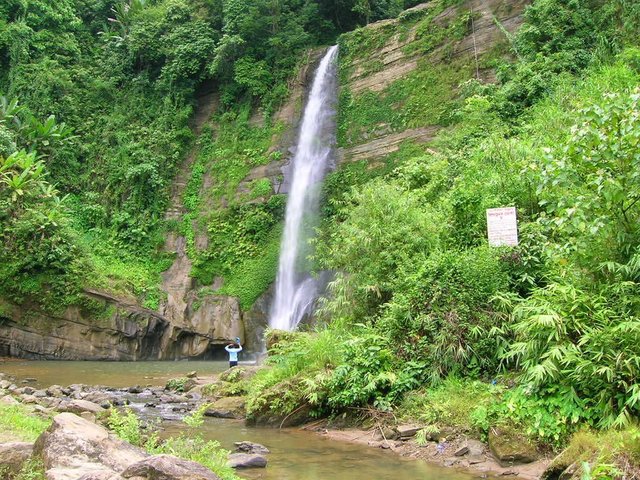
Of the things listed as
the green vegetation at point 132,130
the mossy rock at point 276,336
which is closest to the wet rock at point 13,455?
the mossy rock at point 276,336

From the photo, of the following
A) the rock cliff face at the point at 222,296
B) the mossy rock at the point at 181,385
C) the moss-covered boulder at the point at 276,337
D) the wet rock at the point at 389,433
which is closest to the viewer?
the wet rock at the point at 389,433

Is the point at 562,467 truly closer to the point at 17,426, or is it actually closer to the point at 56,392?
the point at 17,426

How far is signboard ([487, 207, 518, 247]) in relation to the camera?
934 cm

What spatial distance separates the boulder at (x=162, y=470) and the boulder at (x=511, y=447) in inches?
152

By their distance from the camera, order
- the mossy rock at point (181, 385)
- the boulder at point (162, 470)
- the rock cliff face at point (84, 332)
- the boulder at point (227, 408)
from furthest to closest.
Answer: the rock cliff face at point (84, 332)
the mossy rock at point (181, 385)
the boulder at point (227, 408)
the boulder at point (162, 470)

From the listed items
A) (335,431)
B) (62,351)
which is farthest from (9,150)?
(335,431)

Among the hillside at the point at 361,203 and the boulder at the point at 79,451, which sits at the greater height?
the hillside at the point at 361,203

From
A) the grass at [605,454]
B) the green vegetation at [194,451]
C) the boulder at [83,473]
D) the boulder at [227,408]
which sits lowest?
the boulder at [227,408]

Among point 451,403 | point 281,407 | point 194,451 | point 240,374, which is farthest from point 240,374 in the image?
point 194,451

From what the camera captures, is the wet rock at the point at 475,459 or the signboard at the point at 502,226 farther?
the signboard at the point at 502,226

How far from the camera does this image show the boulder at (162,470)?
4.42 meters

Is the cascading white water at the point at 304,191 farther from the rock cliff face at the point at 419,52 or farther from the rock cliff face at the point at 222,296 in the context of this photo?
the rock cliff face at the point at 419,52

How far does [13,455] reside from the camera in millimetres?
4930

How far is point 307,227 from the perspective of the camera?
23.5 meters
